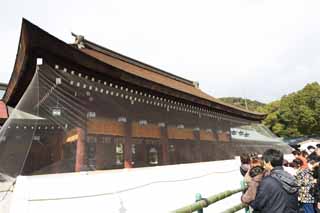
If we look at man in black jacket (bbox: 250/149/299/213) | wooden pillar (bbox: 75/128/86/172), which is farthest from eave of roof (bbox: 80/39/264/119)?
man in black jacket (bbox: 250/149/299/213)

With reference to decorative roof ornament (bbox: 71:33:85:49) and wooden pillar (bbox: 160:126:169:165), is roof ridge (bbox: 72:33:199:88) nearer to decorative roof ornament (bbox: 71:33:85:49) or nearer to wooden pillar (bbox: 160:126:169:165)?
decorative roof ornament (bbox: 71:33:85:49)

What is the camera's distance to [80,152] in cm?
532

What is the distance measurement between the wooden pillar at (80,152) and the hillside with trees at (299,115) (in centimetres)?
2697

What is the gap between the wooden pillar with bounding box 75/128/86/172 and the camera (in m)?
5.09

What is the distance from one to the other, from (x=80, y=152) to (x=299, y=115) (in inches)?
1082

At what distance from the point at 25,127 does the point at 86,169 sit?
171cm

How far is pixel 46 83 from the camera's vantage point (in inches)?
183

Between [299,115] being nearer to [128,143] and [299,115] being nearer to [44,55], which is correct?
[128,143]

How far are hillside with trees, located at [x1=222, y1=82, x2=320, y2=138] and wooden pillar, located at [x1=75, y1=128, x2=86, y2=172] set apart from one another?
26968mm

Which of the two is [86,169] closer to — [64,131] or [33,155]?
[64,131]

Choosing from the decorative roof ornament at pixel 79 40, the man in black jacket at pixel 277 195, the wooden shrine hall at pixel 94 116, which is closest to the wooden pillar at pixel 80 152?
the wooden shrine hall at pixel 94 116

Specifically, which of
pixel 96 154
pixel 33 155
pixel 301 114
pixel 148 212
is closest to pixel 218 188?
pixel 148 212

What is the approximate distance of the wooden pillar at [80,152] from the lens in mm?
5094

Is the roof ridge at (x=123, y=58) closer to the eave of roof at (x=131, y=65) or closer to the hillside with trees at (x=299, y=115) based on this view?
the eave of roof at (x=131, y=65)
